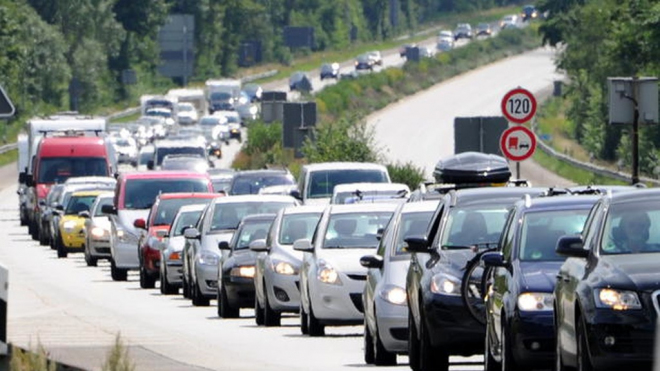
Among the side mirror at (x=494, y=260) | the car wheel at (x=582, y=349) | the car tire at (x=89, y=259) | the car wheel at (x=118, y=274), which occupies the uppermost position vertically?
the side mirror at (x=494, y=260)

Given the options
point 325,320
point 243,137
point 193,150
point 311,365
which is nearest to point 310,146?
point 193,150

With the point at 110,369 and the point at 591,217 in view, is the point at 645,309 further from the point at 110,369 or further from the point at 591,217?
the point at 110,369

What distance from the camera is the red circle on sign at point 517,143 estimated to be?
110 ft

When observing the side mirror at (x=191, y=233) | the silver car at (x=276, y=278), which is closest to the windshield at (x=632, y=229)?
the silver car at (x=276, y=278)

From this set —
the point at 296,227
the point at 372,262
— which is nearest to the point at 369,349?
the point at 372,262

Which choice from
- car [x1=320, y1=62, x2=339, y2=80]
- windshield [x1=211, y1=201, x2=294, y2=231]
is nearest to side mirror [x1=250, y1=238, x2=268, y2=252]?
windshield [x1=211, y1=201, x2=294, y2=231]

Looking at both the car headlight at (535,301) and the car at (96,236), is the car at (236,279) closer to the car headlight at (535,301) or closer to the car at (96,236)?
the car headlight at (535,301)

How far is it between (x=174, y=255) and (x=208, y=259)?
3.50m

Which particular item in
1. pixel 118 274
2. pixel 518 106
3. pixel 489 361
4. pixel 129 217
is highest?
pixel 518 106

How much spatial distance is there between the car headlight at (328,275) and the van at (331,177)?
1692 centimetres

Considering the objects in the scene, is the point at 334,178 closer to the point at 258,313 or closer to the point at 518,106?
the point at 518,106

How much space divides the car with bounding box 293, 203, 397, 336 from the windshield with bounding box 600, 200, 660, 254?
8.09 metres

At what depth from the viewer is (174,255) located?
34.6 metres

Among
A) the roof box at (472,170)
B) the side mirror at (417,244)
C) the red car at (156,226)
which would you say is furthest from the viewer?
the red car at (156,226)
